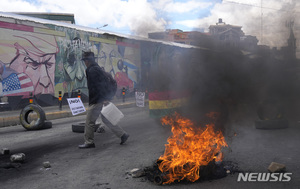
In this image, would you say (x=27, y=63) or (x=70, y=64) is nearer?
(x=27, y=63)

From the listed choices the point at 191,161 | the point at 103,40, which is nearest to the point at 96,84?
the point at 191,161

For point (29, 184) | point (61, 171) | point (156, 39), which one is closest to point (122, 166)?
point (61, 171)

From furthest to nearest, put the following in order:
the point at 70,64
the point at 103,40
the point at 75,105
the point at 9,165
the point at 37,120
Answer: the point at 103,40 → the point at 70,64 → the point at 75,105 → the point at 37,120 → the point at 9,165

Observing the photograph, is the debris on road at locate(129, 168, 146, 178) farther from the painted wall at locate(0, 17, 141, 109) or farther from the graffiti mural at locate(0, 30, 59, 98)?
the graffiti mural at locate(0, 30, 59, 98)

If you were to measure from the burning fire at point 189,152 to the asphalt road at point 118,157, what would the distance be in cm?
14

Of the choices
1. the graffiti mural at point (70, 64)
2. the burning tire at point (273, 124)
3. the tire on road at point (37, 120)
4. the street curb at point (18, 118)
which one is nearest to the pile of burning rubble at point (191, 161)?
the burning tire at point (273, 124)

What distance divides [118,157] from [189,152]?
154cm

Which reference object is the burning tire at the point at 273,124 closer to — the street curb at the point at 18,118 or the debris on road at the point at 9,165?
the debris on road at the point at 9,165

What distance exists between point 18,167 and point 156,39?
305cm

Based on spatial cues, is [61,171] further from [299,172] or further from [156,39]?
[299,172]

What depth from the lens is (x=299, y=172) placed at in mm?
3633

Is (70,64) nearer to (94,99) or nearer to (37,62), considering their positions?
(37,62)

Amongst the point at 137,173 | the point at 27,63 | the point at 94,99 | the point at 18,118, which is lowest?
the point at 18,118

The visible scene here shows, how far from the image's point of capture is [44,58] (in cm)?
1484
